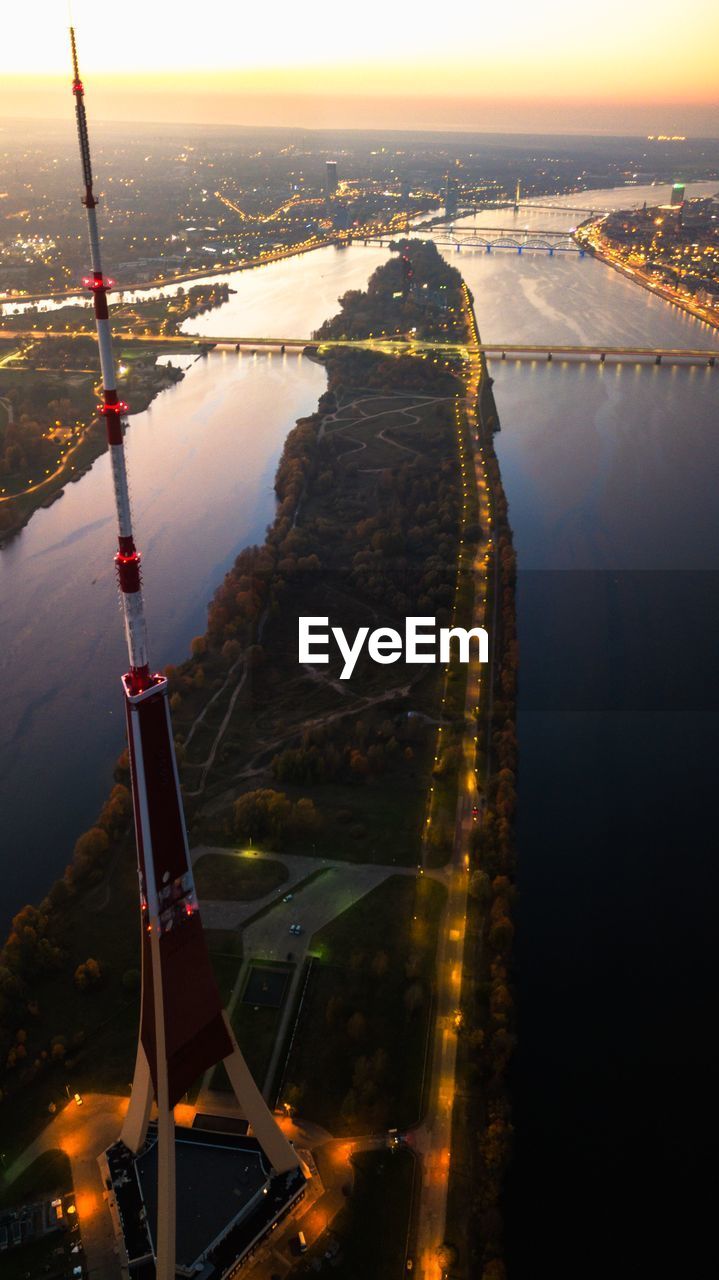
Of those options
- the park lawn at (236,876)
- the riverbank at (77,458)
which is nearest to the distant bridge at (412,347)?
the riverbank at (77,458)

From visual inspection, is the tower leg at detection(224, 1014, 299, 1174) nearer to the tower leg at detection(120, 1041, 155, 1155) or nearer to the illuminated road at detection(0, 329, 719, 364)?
the tower leg at detection(120, 1041, 155, 1155)

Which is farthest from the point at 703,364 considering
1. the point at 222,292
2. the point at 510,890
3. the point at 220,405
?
the point at 510,890

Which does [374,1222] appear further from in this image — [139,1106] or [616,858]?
[616,858]

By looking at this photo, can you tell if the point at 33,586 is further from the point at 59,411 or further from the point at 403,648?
the point at 59,411

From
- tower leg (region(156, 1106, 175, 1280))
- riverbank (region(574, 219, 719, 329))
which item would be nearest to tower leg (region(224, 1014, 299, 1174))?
tower leg (region(156, 1106, 175, 1280))

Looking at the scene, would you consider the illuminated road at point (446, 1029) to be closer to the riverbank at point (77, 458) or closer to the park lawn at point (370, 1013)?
the park lawn at point (370, 1013)
